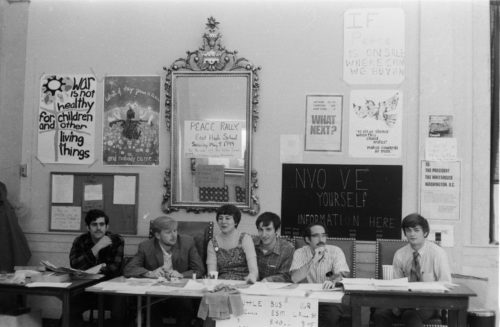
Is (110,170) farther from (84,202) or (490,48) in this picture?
A: (490,48)

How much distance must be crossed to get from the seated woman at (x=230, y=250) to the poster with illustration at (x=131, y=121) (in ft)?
3.83

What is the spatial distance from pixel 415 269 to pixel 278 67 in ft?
7.30

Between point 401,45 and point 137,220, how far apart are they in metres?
2.94

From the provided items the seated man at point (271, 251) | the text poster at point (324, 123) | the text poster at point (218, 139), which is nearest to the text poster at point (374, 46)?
the text poster at point (324, 123)

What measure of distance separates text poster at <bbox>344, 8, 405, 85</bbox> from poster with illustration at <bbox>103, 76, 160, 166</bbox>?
185 centimetres

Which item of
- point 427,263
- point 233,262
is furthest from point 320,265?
point 427,263

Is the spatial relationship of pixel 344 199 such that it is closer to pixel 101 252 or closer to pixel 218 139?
pixel 218 139

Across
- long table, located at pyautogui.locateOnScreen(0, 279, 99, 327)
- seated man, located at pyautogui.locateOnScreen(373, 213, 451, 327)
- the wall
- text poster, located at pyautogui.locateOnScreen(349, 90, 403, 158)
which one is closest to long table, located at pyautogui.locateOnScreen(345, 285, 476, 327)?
seated man, located at pyautogui.locateOnScreen(373, 213, 451, 327)

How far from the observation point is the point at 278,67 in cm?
584

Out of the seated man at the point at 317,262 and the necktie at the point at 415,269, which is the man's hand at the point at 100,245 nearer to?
the seated man at the point at 317,262

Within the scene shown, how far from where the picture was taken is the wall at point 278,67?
5.59m

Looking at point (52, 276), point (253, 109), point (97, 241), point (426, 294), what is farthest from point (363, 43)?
point (52, 276)

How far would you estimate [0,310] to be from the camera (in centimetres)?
557

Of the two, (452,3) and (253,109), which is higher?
(452,3)
